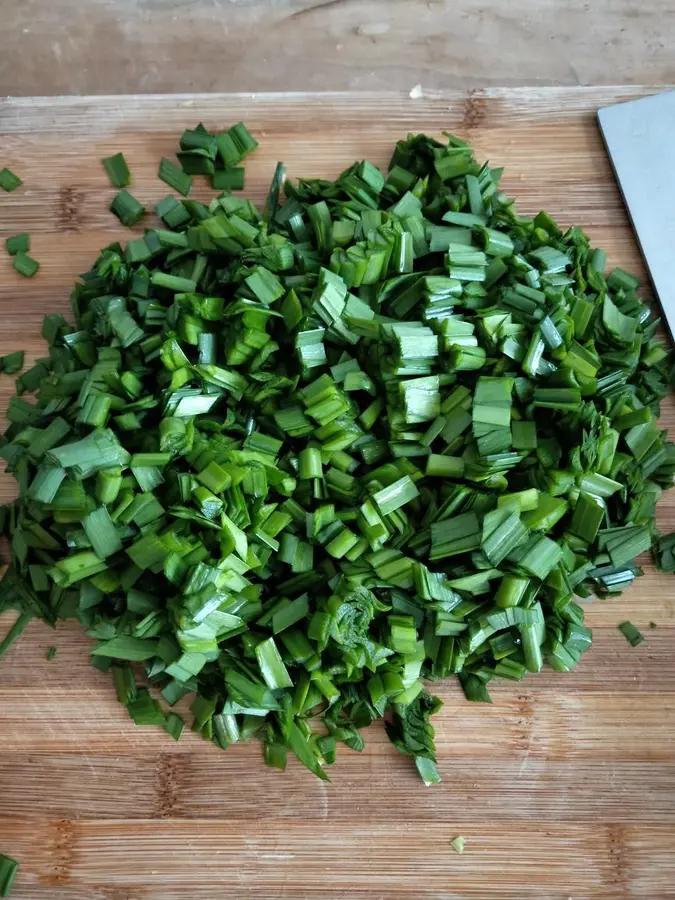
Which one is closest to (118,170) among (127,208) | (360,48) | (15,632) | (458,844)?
(127,208)

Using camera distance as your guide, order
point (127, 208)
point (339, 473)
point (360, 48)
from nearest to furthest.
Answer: point (339, 473)
point (127, 208)
point (360, 48)

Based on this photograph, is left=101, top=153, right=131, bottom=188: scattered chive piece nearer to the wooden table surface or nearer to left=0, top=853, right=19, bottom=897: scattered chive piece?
the wooden table surface

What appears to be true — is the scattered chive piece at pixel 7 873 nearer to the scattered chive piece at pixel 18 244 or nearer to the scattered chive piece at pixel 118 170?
the scattered chive piece at pixel 18 244

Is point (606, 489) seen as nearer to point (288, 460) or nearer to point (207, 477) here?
point (288, 460)

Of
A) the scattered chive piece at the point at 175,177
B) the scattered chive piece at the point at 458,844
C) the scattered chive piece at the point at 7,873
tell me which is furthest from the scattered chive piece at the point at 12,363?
the scattered chive piece at the point at 458,844

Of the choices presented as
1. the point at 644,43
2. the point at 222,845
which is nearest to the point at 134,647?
A: the point at 222,845

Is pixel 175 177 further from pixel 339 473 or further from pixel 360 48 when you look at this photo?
pixel 339 473
